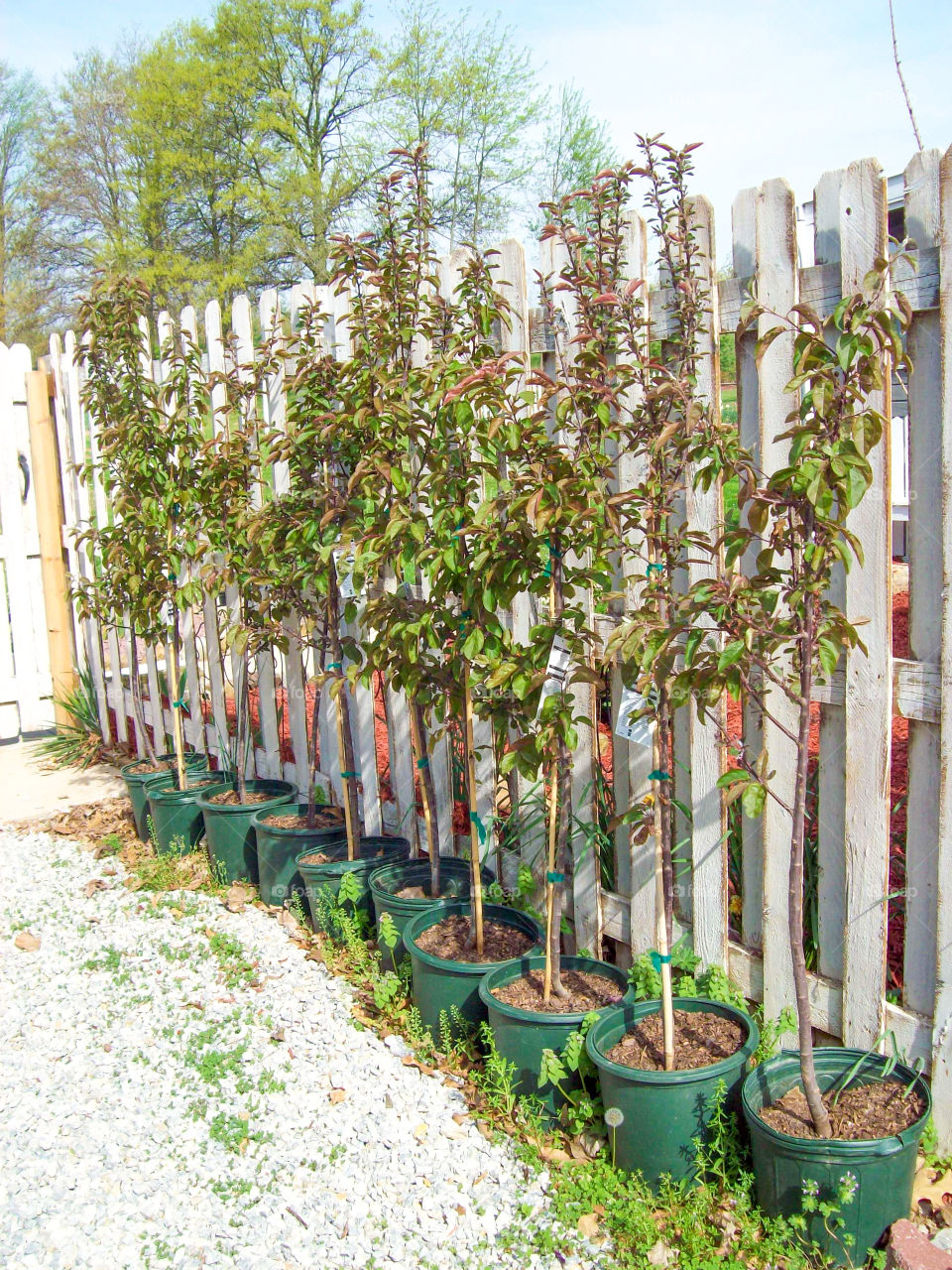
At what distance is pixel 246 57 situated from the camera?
25359 mm

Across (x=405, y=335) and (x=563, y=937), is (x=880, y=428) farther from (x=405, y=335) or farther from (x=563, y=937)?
(x=563, y=937)

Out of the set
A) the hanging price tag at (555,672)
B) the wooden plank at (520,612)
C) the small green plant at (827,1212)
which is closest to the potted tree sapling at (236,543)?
the wooden plank at (520,612)

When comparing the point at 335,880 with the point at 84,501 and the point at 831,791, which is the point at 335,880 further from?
the point at 84,501

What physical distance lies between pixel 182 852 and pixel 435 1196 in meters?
2.81

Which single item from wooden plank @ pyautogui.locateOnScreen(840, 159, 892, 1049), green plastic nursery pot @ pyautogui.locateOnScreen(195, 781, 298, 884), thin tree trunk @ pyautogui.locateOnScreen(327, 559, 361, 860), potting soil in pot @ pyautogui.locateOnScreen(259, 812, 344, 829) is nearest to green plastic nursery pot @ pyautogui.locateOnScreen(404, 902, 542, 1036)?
thin tree trunk @ pyautogui.locateOnScreen(327, 559, 361, 860)

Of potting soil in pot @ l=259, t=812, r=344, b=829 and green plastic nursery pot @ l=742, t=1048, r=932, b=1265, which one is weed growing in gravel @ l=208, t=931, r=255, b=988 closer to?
potting soil in pot @ l=259, t=812, r=344, b=829

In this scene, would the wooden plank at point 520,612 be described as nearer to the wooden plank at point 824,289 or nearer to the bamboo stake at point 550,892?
the bamboo stake at point 550,892

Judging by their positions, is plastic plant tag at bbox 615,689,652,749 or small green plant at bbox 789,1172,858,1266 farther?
plastic plant tag at bbox 615,689,652,749

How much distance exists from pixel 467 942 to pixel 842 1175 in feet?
4.73

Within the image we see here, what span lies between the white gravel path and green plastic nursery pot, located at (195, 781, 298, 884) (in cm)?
47

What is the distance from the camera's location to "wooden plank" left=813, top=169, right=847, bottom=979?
2.58 meters

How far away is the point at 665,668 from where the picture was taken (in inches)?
94.7

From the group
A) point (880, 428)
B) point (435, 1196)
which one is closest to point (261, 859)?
point (435, 1196)

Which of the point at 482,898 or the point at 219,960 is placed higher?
the point at 482,898
